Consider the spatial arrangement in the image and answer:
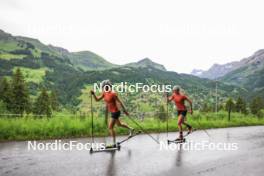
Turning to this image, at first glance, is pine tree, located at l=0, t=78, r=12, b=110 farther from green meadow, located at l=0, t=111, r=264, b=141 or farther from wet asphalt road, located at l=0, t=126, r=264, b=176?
wet asphalt road, located at l=0, t=126, r=264, b=176

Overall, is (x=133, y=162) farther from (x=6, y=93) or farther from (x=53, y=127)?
(x=6, y=93)

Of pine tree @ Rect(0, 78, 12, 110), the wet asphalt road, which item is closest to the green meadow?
the wet asphalt road

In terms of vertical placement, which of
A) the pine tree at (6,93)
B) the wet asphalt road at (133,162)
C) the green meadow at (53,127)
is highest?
the pine tree at (6,93)

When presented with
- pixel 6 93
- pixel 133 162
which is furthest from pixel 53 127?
pixel 6 93

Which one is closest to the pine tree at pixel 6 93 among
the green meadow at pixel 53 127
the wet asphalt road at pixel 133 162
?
the green meadow at pixel 53 127

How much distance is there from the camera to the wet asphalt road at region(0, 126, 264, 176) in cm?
728

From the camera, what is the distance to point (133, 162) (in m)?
8.39

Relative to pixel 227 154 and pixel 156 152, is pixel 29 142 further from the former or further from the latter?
pixel 227 154

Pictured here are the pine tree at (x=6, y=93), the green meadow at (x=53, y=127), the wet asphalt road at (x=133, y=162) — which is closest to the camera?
the wet asphalt road at (x=133, y=162)

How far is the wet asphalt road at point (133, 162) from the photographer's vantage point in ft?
23.9

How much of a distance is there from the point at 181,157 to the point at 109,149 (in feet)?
7.05

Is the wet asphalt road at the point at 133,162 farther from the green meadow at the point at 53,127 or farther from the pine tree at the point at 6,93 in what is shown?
the pine tree at the point at 6,93

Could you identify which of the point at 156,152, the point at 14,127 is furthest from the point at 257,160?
the point at 14,127

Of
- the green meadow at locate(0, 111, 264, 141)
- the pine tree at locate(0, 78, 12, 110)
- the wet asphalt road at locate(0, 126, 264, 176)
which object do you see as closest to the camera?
the wet asphalt road at locate(0, 126, 264, 176)
